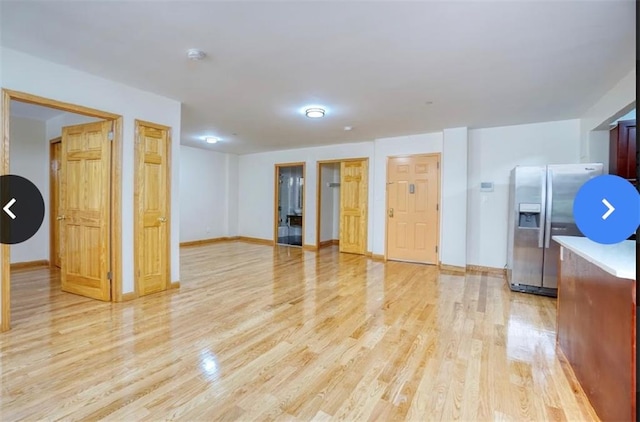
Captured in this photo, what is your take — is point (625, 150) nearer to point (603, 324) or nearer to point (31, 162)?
point (603, 324)

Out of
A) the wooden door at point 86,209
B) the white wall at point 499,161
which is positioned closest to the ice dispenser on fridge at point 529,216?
the white wall at point 499,161

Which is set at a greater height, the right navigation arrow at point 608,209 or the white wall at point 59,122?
the white wall at point 59,122

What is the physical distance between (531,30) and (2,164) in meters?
4.18

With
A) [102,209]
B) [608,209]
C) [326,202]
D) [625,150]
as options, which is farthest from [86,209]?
[625,150]

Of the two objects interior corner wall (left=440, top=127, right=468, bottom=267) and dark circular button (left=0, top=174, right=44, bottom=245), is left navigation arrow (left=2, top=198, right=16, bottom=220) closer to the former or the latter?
dark circular button (left=0, top=174, right=44, bottom=245)

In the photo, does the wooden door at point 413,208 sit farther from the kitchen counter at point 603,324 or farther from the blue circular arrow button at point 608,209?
the blue circular arrow button at point 608,209

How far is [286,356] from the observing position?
2312 mm

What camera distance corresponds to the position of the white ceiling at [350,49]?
6.60 feet

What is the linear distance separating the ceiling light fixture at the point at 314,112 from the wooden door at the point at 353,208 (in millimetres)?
2558

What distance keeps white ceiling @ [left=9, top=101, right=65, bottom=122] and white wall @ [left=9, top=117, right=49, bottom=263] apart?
0.16 m

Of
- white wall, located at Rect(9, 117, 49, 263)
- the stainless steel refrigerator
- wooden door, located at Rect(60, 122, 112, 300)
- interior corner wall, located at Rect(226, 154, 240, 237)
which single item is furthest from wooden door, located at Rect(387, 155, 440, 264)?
white wall, located at Rect(9, 117, 49, 263)

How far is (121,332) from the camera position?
2658 millimetres

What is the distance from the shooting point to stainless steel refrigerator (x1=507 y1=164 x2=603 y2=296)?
379 centimetres

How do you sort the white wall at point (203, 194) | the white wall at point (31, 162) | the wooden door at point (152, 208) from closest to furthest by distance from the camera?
the wooden door at point (152, 208), the white wall at point (31, 162), the white wall at point (203, 194)
